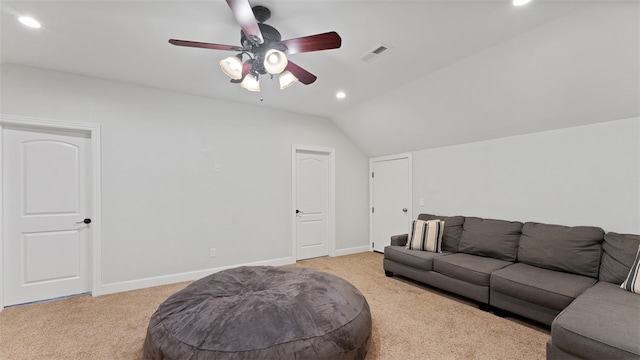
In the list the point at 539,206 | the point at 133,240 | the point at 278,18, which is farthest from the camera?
the point at 133,240

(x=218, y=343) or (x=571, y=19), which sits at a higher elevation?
(x=571, y=19)

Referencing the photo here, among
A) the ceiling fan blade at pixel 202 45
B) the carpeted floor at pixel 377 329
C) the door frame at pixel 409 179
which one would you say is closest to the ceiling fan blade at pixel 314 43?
the ceiling fan blade at pixel 202 45

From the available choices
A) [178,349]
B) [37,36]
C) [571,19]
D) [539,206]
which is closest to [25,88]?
[37,36]

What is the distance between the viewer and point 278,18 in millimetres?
2020

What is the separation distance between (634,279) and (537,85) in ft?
6.12

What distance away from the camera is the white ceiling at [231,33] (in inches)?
75.4

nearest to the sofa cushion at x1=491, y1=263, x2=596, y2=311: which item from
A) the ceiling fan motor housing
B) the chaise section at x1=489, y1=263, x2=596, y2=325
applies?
the chaise section at x1=489, y1=263, x2=596, y2=325

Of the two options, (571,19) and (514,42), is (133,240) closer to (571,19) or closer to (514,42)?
(514,42)

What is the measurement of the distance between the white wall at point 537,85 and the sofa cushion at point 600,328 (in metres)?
1.79

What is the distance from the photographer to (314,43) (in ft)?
5.85

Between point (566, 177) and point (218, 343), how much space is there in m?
3.71

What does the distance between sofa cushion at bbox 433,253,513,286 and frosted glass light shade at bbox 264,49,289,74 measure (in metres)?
2.72

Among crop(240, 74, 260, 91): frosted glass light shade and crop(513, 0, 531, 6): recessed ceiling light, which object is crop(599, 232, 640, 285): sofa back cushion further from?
crop(240, 74, 260, 91): frosted glass light shade

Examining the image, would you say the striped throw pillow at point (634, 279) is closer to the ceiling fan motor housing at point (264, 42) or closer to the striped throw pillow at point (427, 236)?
the striped throw pillow at point (427, 236)
